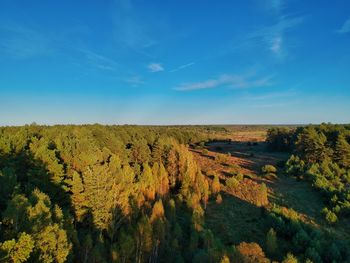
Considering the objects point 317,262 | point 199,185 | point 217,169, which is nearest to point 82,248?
point 317,262

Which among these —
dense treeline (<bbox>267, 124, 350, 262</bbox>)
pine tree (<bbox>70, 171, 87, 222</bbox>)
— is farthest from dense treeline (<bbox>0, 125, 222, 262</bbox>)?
dense treeline (<bbox>267, 124, 350, 262</bbox>)

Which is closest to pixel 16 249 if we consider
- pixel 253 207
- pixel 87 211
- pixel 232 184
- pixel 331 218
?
pixel 87 211

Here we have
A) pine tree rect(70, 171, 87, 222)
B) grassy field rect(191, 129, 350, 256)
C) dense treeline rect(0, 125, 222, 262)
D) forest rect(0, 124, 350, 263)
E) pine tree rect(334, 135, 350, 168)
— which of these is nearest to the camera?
dense treeline rect(0, 125, 222, 262)

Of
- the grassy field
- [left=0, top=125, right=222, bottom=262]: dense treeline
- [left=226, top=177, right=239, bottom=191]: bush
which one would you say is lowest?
the grassy field

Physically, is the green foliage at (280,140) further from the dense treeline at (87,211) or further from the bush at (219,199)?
the dense treeline at (87,211)

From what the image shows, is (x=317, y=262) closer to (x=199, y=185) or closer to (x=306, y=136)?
(x=199, y=185)

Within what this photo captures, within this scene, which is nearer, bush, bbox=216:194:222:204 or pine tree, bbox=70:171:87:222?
pine tree, bbox=70:171:87:222

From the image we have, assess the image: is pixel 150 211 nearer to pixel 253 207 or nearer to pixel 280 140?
pixel 253 207

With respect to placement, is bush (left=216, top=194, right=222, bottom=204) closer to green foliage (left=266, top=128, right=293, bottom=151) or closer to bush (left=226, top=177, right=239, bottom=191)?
bush (left=226, top=177, right=239, bottom=191)
